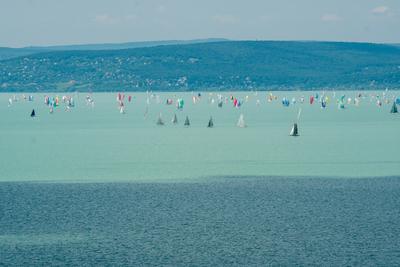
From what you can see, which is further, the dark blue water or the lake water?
the lake water

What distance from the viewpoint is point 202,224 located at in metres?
21.3

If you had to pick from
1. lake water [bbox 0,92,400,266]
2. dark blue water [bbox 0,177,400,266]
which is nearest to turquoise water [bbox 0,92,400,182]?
lake water [bbox 0,92,400,266]

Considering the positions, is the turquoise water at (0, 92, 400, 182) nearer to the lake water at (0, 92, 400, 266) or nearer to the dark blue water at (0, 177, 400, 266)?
the lake water at (0, 92, 400, 266)

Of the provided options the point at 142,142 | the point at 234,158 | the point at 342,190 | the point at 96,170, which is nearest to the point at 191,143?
the point at 142,142

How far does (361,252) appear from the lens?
59.7 feet

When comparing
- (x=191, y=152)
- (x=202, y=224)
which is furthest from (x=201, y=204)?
(x=191, y=152)

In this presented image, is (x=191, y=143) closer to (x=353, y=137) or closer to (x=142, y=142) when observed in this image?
(x=142, y=142)

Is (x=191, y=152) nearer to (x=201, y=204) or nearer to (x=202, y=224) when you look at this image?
(x=201, y=204)

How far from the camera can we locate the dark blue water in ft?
59.1

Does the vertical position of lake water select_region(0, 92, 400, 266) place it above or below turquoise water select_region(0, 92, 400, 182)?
above

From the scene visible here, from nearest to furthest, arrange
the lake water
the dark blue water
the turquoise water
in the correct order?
the dark blue water < the lake water < the turquoise water

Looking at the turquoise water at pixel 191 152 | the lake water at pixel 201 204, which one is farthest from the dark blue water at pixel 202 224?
the turquoise water at pixel 191 152

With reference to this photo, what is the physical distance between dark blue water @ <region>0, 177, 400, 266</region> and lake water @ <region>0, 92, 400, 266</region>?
26 millimetres

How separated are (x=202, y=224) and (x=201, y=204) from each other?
3.24m
